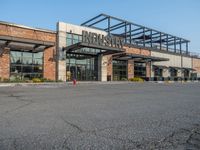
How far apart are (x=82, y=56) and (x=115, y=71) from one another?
7.56 meters

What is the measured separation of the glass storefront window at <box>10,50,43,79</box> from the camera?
27.6m

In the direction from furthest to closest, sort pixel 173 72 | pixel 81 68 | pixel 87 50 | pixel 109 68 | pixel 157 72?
pixel 173 72 < pixel 157 72 < pixel 109 68 < pixel 81 68 < pixel 87 50

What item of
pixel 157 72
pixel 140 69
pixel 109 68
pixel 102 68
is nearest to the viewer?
pixel 102 68

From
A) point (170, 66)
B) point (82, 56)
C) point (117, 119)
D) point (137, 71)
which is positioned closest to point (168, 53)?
point (170, 66)

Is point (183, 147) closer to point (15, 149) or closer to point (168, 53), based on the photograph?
point (15, 149)

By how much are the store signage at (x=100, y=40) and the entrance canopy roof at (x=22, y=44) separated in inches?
220

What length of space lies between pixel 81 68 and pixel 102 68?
3798 millimetres

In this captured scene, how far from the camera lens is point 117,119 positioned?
629cm

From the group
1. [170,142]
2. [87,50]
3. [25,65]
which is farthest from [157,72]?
[170,142]

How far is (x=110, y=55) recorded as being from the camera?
127ft

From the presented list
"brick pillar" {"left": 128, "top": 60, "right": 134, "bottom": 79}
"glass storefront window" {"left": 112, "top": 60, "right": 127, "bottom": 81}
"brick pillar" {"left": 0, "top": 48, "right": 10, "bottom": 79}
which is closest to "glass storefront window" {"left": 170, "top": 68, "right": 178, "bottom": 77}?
"brick pillar" {"left": 128, "top": 60, "right": 134, "bottom": 79}

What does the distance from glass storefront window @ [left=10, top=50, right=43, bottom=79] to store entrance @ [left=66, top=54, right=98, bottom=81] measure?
4863mm

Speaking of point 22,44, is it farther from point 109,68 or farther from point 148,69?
point 148,69

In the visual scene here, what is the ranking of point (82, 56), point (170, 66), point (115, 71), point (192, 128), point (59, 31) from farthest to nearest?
1. point (170, 66)
2. point (115, 71)
3. point (82, 56)
4. point (59, 31)
5. point (192, 128)
